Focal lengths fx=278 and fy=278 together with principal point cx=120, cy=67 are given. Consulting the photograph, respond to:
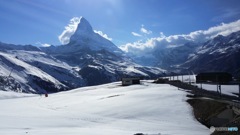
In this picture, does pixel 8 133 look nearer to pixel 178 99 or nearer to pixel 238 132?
pixel 238 132

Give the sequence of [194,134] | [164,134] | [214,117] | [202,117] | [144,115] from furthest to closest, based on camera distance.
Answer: [144,115], [202,117], [214,117], [194,134], [164,134]

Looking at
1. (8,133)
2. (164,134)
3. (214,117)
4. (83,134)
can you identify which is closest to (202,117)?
(214,117)

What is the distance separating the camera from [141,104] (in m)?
67.5

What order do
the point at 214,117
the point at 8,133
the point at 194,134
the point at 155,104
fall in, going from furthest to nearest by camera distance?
the point at 155,104
the point at 214,117
the point at 194,134
the point at 8,133

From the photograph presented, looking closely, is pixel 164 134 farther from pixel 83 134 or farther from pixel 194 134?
pixel 83 134

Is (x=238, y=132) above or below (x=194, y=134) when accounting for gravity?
above

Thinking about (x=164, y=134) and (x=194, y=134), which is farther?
(x=194, y=134)

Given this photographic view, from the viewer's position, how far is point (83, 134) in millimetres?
30906

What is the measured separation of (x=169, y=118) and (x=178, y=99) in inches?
761

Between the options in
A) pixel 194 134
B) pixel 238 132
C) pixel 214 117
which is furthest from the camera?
pixel 214 117

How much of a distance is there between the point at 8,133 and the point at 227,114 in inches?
1415

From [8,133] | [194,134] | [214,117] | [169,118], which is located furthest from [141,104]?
[8,133]

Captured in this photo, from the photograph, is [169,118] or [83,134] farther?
[169,118]

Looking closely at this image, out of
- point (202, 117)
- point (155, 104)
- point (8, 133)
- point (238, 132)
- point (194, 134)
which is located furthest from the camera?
point (155, 104)
